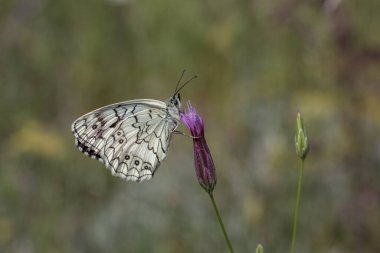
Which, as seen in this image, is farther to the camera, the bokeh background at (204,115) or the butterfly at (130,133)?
the bokeh background at (204,115)

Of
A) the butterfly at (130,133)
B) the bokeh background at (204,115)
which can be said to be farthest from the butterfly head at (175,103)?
the bokeh background at (204,115)

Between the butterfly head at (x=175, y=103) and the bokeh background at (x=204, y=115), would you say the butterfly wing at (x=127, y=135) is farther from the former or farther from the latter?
the bokeh background at (x=204, y=115)

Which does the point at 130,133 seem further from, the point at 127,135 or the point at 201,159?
the point at 201,159

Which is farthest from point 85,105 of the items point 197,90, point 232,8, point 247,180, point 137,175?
point 137,175

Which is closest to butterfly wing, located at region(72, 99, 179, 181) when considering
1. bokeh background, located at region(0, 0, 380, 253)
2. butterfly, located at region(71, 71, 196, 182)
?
butterfly, located at region(71, 71, 196, 182)

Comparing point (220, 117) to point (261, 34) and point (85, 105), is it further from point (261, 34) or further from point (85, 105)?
point (85, 105)
